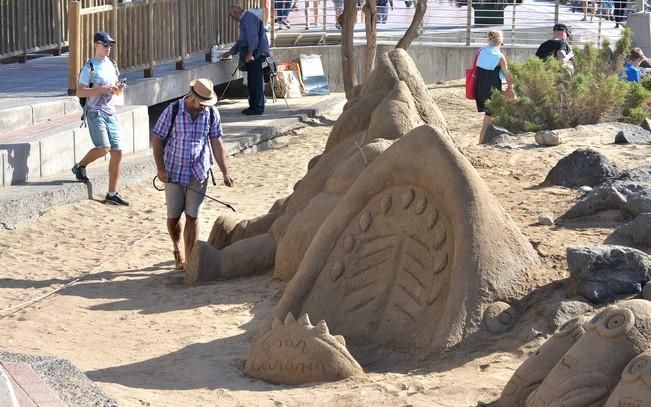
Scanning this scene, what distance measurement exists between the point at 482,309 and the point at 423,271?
45cm

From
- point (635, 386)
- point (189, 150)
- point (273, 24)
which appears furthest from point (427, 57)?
point (635, 386)

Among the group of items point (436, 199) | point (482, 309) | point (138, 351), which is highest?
point (436, 199)

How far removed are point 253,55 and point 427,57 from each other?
690 cm

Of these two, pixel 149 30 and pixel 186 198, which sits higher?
pixel 149 30

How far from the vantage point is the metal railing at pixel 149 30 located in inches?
571

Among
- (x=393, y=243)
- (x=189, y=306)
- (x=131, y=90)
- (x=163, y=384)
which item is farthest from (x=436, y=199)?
(x=131, y=90)

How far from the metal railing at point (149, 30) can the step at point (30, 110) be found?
0.39m

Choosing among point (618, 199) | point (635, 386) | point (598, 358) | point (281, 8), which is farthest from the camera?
point (281, 8)

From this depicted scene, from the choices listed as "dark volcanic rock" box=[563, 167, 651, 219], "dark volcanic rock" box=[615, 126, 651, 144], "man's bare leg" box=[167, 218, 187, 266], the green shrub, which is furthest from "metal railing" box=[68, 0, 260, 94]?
"dark volcanic rock" box=[563, 167, 651, 219]

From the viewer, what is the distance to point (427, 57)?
976 inches

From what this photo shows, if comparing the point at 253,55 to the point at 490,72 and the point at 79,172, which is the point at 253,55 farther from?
the point at 79,172

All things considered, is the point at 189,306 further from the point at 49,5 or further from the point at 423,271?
the point at 49,5

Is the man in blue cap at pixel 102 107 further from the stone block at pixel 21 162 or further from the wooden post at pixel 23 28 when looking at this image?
the wooden post at pixel 23 28

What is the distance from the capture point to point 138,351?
771cm
